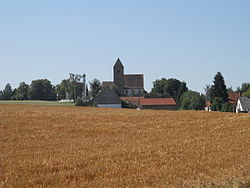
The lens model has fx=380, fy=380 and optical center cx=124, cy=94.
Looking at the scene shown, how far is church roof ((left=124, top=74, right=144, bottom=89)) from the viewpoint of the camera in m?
142

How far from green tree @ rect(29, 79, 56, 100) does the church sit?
27.4 m

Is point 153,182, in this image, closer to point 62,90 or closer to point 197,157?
point 197,157

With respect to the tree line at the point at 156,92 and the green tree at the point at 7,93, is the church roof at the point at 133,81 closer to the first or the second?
the tree line at the point at 156,92

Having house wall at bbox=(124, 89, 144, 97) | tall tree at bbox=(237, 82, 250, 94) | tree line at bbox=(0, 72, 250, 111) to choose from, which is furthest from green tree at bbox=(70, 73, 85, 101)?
tall tree at bbox=(237, 82, 250, 94)

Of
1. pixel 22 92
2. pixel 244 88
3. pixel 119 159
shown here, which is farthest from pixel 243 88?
pixel 119 159

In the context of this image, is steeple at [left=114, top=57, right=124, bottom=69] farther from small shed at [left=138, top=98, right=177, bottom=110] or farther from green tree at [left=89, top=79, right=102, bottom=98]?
small shed at [left=138, top=98, right=177, bottom=110]

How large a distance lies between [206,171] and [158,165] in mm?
1331

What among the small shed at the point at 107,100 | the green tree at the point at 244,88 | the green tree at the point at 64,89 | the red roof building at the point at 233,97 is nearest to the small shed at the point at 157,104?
the small shed at the point at 107,100

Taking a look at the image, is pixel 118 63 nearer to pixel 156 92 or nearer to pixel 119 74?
pixel 119 74

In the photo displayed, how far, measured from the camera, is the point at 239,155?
12.0m

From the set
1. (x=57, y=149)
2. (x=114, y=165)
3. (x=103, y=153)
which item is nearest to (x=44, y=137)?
(x=57, y=149)

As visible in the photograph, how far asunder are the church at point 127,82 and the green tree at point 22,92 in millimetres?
35194

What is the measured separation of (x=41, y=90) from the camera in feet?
364

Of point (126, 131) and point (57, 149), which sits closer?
point (57, 149)
